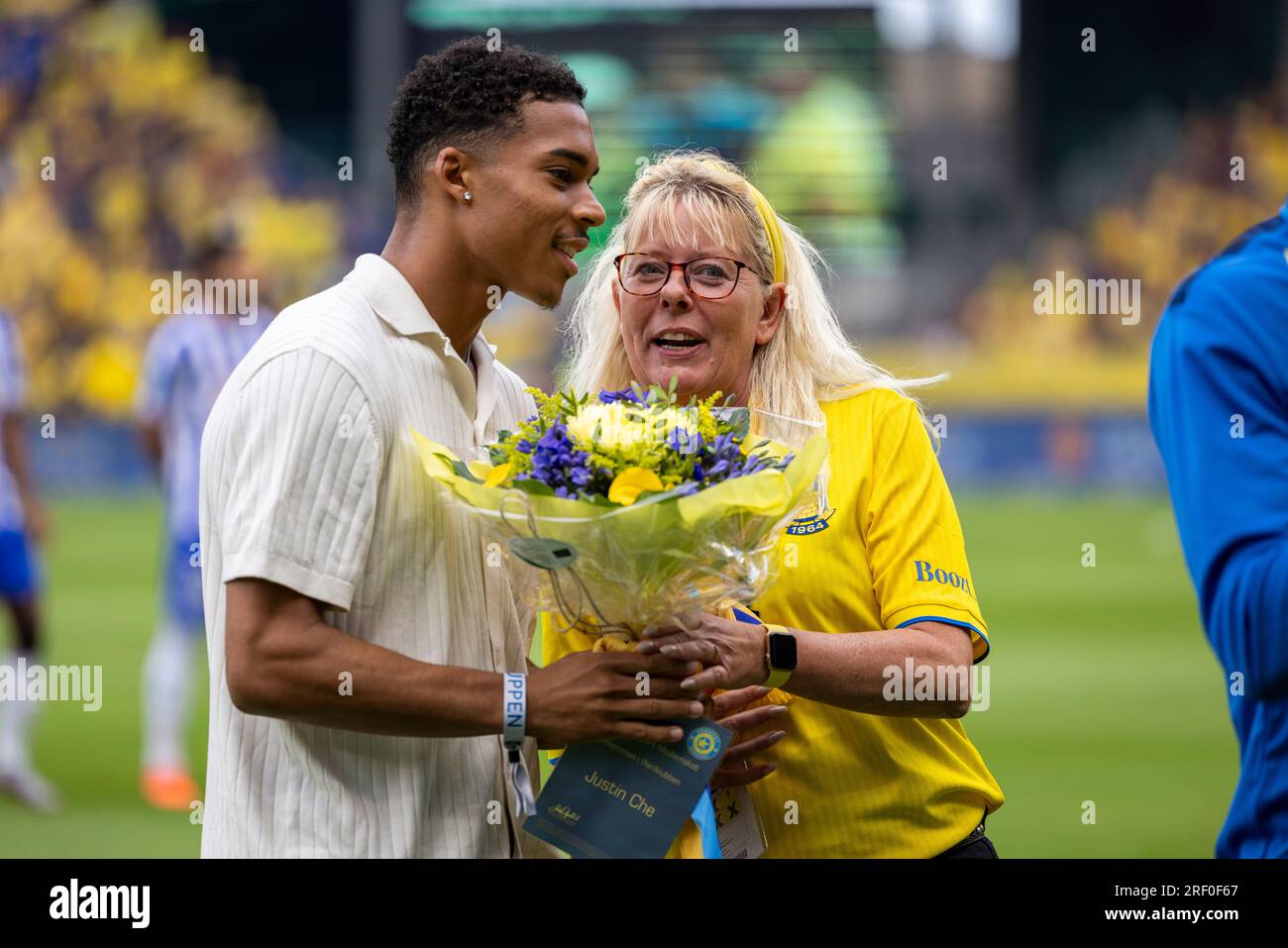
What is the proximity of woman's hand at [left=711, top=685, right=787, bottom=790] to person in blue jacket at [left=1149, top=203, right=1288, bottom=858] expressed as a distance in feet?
2.81

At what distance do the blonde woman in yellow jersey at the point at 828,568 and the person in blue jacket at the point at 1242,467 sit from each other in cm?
70

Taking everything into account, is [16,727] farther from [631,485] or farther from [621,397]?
[631,485]

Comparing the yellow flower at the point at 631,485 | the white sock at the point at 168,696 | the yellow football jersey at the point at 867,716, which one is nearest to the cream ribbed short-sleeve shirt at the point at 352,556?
the yellow flower at the point at 631,485

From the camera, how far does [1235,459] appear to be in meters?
1.89

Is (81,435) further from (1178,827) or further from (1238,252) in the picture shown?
(1238,252)

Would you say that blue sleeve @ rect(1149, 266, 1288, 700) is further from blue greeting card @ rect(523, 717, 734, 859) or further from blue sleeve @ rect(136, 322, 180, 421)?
blue sleeve @ rect(136, 322, 180, 421)

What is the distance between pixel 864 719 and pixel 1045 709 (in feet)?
24.2

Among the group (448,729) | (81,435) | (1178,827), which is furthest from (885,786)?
(81,435)

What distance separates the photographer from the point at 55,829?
653 cm

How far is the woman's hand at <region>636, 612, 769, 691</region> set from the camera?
96.2 inches

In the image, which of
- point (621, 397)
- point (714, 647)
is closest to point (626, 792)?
point (714, 647)

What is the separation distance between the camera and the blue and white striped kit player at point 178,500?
7172 mm

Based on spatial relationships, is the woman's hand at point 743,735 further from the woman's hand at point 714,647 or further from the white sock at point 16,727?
the white sock at point 16,727

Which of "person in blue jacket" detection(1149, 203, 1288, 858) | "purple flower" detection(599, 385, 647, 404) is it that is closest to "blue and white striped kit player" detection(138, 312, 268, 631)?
"purple flower" detection(599, 385, 647, 404)
